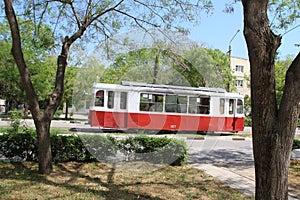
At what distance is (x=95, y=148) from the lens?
7.12 metres

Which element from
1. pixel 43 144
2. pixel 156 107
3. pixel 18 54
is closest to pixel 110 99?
pixel 156 107

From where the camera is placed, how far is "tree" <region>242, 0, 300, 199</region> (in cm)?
323

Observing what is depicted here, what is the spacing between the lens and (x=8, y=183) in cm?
484

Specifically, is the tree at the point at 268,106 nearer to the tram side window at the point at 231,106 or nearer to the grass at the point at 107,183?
the grass at the point at 107,183

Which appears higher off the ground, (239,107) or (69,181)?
(239,107)

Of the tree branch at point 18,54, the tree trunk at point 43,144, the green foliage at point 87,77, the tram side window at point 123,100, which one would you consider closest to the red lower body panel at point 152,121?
the tram side window at point 123,100

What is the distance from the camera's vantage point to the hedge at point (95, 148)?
6.64 meters

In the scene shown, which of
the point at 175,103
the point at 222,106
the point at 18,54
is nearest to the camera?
the point at 18,54

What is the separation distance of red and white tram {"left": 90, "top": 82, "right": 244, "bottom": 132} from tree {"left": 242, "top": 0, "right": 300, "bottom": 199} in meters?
8.31

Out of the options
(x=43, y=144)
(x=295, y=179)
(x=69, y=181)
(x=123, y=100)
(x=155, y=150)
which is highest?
(x=123, y=100)

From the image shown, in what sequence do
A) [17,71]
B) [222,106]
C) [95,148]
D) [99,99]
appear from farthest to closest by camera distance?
Result: [17,71], [222,106], [99,99], [95,148]

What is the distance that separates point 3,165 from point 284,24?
328 inches

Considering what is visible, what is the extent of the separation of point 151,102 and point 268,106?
10.1 metres

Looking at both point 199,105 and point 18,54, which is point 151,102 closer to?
point 199,105
